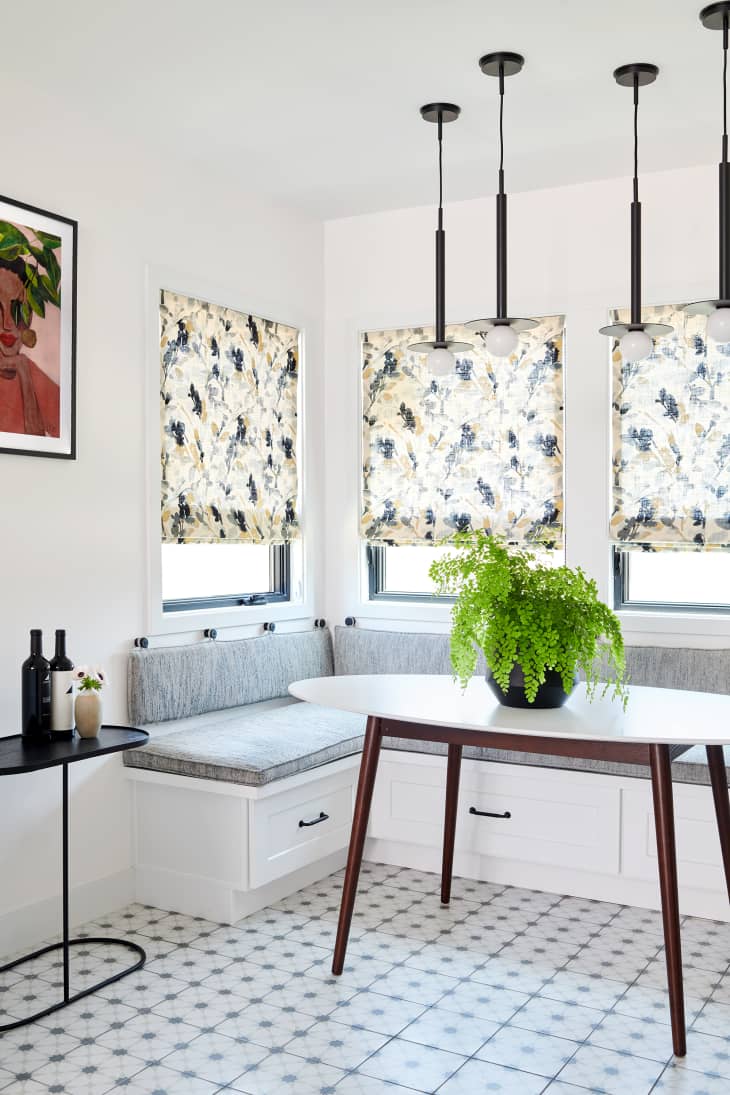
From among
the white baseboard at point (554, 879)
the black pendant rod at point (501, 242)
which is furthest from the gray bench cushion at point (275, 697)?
the black pendant rod at point (501, 242)

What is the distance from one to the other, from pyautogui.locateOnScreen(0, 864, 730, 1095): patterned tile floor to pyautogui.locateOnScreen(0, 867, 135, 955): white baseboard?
0.06 meters

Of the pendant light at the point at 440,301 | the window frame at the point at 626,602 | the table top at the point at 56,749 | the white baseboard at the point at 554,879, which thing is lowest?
the white baseboard at the point at 554,879

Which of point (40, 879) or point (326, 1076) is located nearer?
point (326, 1076)

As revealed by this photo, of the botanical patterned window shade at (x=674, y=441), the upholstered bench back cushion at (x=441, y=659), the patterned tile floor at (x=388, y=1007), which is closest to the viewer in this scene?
the patterned tile floor at (x=388, y=1007)

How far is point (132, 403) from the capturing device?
11.8 feet

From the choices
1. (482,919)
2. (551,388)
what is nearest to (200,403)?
(551,388)

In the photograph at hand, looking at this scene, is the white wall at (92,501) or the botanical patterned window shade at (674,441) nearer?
the white wall at (92,501)

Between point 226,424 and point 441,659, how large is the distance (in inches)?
50.3

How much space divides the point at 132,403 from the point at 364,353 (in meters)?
1.35

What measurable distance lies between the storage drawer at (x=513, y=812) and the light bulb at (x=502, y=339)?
144cm

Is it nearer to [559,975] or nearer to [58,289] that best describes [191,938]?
[559,975]

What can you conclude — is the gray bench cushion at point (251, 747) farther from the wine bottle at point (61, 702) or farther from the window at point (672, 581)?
the window at point (672, 581)

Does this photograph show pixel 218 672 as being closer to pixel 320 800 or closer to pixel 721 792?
pixel 320 800

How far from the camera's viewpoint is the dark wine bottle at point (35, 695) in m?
2.87
